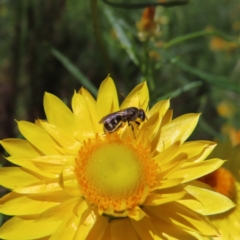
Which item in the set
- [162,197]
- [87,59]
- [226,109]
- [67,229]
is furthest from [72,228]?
[226,109]

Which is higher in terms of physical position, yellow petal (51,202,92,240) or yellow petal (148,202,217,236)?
yellow petal (51,202,92,240)

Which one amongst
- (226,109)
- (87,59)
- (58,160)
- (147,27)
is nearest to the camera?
(58,160)

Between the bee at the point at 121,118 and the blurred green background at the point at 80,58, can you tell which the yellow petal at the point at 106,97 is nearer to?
the bee at the point at 121,118

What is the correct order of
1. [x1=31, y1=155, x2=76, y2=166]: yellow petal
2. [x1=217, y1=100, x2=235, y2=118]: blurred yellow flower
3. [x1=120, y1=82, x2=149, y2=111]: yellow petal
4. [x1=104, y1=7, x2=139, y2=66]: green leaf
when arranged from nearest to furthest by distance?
[x1=31, y1=155, x2=76, y2=166]: yellow petal
[x1=120, y1=82, x2=149, y2=111]: yellow petal
[x1=104, y1=7, x2=139, y2=66]: green leaf
[x1=217, y1=100, x2=235, y2=118]: blurred yellow flower

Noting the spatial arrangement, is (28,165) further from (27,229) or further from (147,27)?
(147,27)

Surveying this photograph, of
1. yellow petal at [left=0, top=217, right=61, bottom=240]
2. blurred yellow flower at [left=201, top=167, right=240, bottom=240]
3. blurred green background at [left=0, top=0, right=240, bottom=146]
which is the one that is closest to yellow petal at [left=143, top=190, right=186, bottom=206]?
yellow petal at [left=0, top=217, right=61, bottom=240]

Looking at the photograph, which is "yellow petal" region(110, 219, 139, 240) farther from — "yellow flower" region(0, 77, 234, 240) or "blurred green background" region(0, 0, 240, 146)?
"blurred green background" region(0, 0, 240, 146)

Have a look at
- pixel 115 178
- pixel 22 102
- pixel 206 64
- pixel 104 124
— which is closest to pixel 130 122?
pixel 104 124
